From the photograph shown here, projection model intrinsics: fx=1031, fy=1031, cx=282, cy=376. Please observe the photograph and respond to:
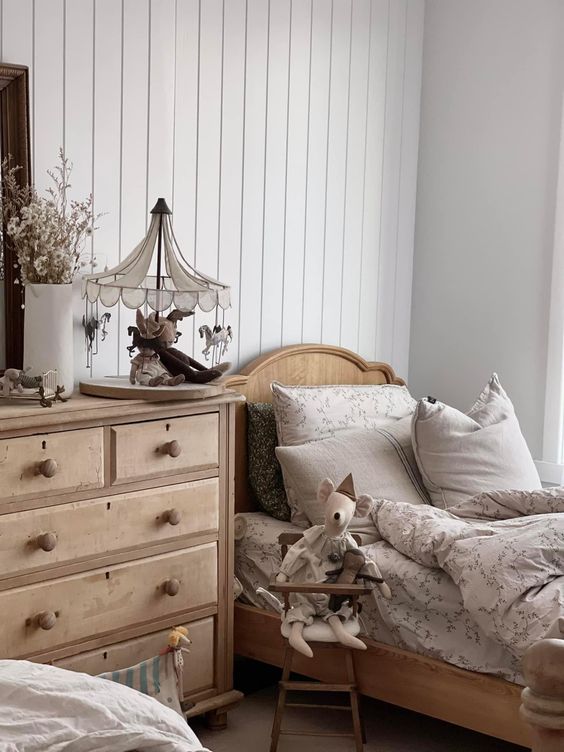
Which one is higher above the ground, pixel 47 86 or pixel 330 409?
pixel 47 86

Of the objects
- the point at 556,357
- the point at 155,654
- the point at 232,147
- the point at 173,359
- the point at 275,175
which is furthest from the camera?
the point at 556,357

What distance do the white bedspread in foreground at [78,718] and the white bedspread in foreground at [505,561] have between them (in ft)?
3.43

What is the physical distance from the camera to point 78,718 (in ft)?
4.77

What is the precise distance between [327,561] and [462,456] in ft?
2.23

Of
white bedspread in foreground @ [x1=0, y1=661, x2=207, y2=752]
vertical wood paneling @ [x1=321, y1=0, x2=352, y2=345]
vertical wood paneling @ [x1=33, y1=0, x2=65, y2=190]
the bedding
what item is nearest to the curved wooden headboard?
vertical wood paneling @ [x1=321, y1=0, x2=352, y2=345]

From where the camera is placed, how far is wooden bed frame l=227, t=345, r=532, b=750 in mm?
2514

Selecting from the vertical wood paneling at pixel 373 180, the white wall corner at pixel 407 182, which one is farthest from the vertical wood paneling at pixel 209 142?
the white wall corner at pixel 407 182

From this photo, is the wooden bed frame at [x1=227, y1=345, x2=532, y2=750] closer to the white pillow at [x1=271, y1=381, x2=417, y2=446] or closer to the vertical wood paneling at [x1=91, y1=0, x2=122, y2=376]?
the white pillow at [x1=271, y1=381, x2=417, y2=446]

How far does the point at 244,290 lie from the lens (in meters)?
3.35

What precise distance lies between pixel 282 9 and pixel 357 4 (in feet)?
1.27

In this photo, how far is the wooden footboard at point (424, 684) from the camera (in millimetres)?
2498

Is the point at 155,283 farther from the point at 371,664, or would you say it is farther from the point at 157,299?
the point at 371,664

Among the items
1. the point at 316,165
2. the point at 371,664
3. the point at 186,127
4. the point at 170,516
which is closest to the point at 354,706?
the point at 371,664

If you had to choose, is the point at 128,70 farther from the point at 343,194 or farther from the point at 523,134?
the point at 523,134
